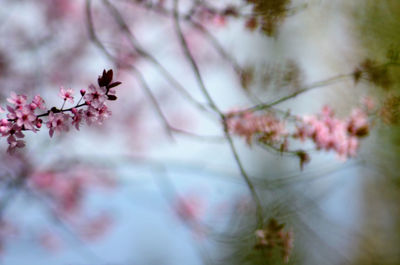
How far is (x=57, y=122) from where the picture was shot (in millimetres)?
1210

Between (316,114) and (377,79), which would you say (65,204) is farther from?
(377,79)

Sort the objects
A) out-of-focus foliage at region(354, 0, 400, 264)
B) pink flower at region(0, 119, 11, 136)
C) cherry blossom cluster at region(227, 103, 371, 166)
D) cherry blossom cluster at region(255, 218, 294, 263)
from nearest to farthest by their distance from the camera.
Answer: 1. pink flower at region(0, 119, 11, 136)
2. cherry blossom cluster at region(255, 218, 294, 263)
3. out-of-focus foliage at region(354, 0, 400, 264)
4. cherry blossom cluster at region(227, 103, 371, 166)

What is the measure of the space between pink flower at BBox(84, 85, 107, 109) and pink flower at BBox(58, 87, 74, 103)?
0.06 meters

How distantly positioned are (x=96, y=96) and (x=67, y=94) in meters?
0.10

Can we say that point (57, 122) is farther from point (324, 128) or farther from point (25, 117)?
point (324, 128)

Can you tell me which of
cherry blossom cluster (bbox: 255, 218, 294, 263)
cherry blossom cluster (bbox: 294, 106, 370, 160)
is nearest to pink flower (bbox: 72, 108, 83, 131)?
cherry blossom cluster (bbox: 255, 218, 294, 263)

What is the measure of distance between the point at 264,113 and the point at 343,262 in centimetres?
95

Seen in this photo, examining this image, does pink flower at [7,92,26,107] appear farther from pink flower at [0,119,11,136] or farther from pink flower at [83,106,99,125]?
pink flower at [83,106,99,125]

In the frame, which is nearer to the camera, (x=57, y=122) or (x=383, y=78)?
(x=57, y=122)

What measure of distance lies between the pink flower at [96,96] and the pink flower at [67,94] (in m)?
0.06

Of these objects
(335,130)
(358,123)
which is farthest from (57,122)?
(358,123)

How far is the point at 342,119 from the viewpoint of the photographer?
2.39 metres

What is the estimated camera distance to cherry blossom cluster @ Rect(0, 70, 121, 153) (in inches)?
46.4

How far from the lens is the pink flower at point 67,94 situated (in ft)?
4.08
